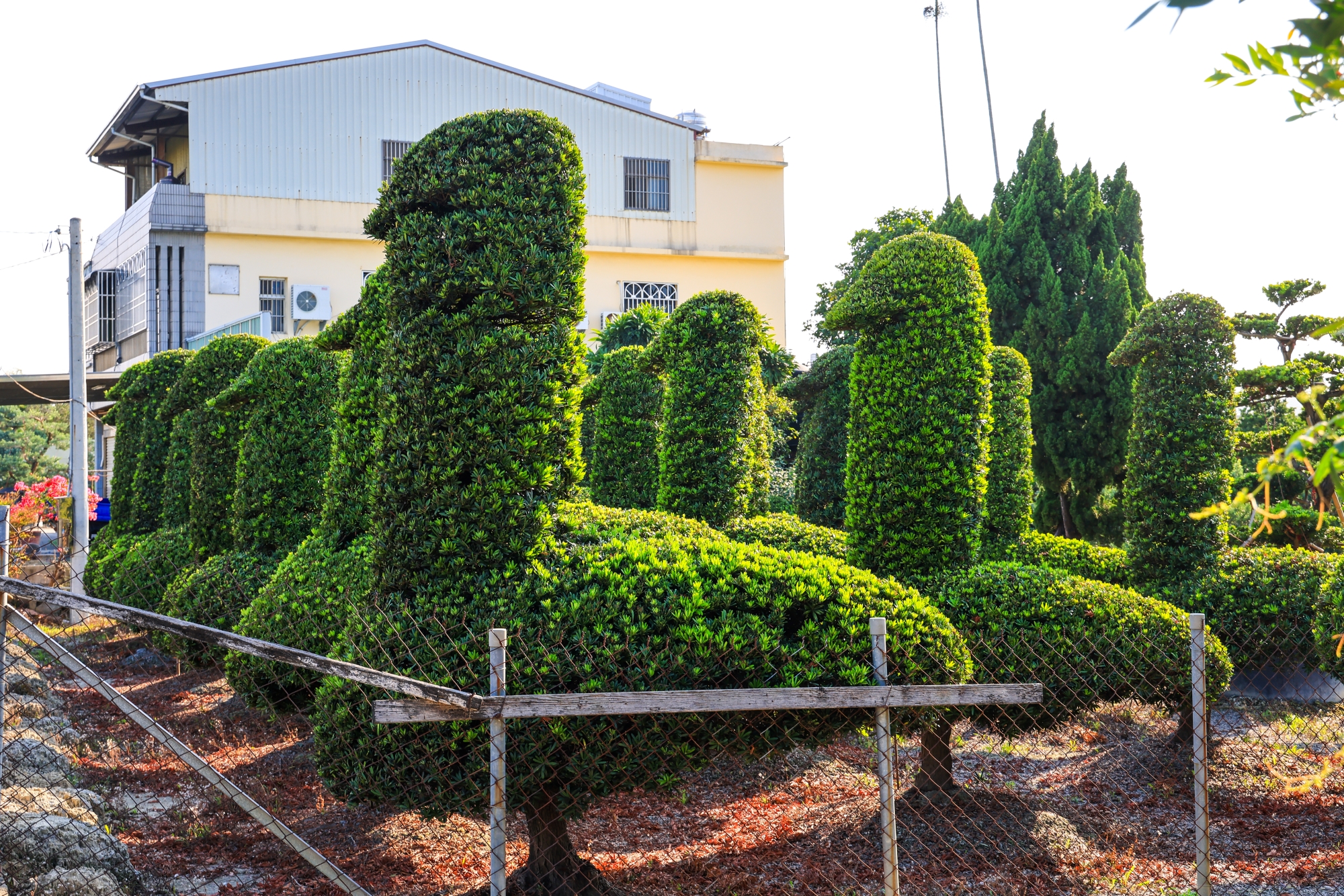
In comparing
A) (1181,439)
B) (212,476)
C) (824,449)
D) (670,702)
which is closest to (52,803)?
(670,702)

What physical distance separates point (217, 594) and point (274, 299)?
60.9 ft

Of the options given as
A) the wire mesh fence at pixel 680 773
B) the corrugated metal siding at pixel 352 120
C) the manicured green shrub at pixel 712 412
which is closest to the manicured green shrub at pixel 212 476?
the wire mesh fence at pixel 680 773

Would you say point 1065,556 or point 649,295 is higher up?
point 649,295

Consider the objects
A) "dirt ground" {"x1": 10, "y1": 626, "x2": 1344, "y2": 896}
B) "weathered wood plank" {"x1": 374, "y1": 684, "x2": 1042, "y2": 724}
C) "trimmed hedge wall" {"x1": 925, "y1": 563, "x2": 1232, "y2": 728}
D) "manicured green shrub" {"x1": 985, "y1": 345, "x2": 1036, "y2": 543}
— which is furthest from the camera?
"manicured green shrub" {"x1": 985, "y1": 345, "x2": 1036, "y2": 543}

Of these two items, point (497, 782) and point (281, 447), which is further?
point (281, 447)

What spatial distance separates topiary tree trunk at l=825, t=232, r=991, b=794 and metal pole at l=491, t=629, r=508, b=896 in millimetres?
3761

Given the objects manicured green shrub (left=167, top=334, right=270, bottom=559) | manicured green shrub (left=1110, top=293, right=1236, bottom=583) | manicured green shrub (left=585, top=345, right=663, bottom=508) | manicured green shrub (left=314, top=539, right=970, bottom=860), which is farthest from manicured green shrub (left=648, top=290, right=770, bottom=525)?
manicured green shrub (left=314, top=539, right=970, bottom=860)

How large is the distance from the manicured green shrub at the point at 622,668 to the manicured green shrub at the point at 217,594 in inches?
163

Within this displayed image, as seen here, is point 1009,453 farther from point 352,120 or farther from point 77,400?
point 352,120

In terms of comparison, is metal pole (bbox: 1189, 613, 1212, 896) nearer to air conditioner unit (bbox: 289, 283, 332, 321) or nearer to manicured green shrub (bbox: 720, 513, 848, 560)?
manicured green shrub (bbox: 720, 513, 848, 560)

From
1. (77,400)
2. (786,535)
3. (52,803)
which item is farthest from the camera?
(77,400)

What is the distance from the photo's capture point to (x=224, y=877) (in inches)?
216

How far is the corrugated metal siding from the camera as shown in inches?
948

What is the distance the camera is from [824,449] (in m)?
12.8
